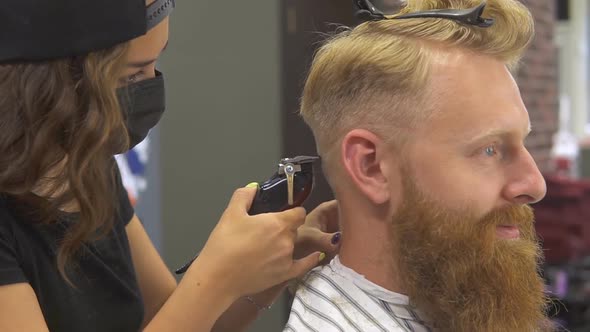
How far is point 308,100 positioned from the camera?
4.37 ft

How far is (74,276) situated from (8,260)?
20cm

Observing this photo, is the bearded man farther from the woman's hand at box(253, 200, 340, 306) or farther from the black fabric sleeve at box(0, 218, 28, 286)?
the black fabric sleeve at box(0, 218, 28, 286)

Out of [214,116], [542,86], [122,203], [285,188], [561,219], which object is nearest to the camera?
[285,188]

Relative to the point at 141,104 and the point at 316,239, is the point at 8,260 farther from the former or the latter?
the point at 316,239

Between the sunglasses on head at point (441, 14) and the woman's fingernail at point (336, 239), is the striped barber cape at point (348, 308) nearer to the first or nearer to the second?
the woman's fingernail at point (336, 239)

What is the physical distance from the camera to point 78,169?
1159 millimetres

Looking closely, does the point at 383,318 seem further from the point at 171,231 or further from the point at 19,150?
the point at 171,231

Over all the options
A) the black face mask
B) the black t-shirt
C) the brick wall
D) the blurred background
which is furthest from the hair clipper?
the brick wall

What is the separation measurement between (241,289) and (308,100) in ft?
1.16

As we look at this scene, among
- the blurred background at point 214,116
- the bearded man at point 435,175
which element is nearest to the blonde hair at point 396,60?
the bearded man at point 435,175

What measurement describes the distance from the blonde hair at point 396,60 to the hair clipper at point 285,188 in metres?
0.09

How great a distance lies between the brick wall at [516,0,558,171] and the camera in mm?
5301

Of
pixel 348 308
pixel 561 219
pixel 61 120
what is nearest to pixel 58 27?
pixel 61 120

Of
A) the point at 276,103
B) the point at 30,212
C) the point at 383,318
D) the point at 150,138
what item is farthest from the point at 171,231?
the point at 383,318
